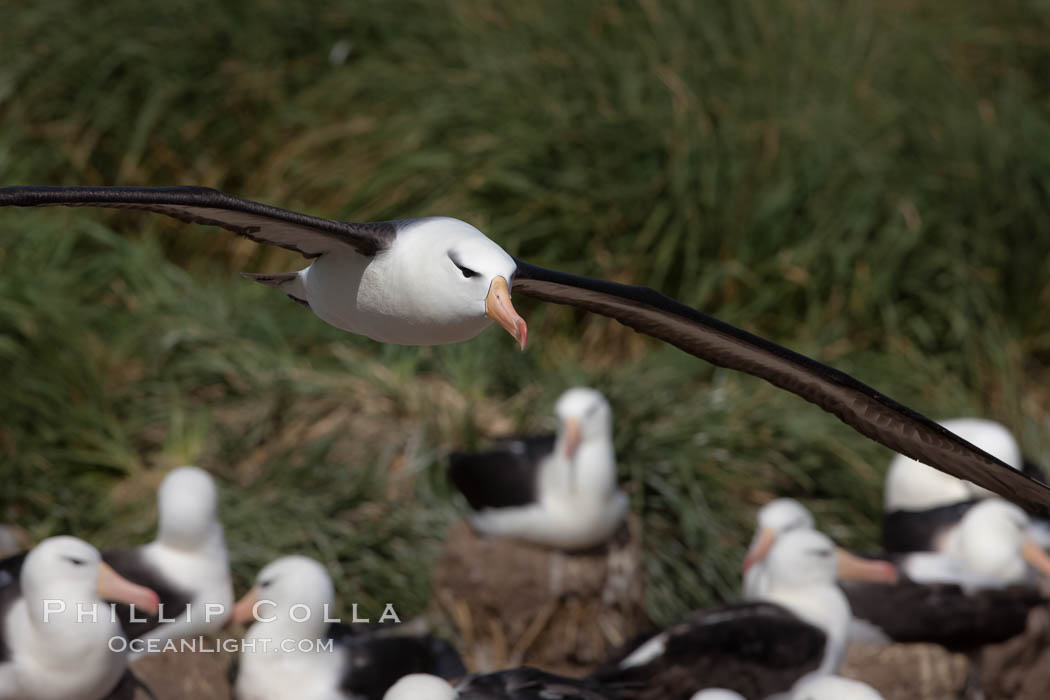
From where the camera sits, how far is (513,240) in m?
7.68

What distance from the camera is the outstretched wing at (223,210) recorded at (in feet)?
10.8

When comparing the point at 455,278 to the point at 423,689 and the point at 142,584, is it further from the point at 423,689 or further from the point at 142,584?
the point at 142,584

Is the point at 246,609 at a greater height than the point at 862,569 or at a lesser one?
lesser

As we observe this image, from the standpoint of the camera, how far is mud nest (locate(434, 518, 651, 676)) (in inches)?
241

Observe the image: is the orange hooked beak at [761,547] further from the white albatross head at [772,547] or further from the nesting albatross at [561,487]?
the nesting albatross at [561,487]

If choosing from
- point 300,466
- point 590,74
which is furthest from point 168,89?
point 300,466

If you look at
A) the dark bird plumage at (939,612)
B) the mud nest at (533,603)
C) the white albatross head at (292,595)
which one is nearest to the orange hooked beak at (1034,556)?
the dark bird plumage at (939,612)

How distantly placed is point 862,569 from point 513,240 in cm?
265

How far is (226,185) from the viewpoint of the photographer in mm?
8695

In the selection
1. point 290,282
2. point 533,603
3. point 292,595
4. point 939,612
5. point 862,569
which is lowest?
point 533,603

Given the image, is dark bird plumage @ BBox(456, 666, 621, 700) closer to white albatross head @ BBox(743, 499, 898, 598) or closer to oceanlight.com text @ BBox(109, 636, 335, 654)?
oceanlight.com text @ BBox(109, 636, 335, 654)

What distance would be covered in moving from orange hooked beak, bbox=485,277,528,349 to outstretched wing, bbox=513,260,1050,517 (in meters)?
0.57

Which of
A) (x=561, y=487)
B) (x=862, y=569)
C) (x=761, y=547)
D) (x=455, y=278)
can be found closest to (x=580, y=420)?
(x=561, y=487)

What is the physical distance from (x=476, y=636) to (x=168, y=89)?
395cm
